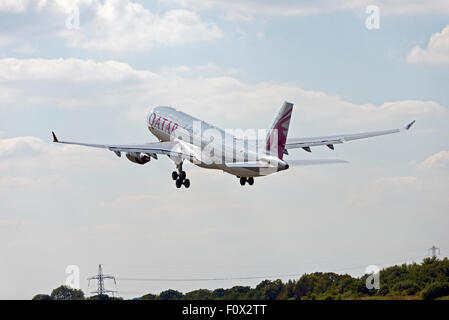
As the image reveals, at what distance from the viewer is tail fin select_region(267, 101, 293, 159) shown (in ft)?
288

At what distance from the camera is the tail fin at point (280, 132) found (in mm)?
87875

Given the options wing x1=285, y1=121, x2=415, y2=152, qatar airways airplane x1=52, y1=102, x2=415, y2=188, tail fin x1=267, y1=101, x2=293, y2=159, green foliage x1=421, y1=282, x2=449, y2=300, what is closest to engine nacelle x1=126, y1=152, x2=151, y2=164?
qatar airways airplane x1=52, y1=102, x2=415, y2=188

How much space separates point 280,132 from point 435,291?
20128mm

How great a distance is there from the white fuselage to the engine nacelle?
3.67 m

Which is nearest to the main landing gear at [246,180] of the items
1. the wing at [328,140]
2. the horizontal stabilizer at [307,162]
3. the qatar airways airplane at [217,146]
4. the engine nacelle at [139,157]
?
the qatar airways airplane at [217,146]

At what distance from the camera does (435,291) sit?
79375 mm

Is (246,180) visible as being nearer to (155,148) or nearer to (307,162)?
(155,148)

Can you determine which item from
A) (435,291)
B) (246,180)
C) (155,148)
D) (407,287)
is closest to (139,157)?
(155,148)

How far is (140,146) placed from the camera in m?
104
